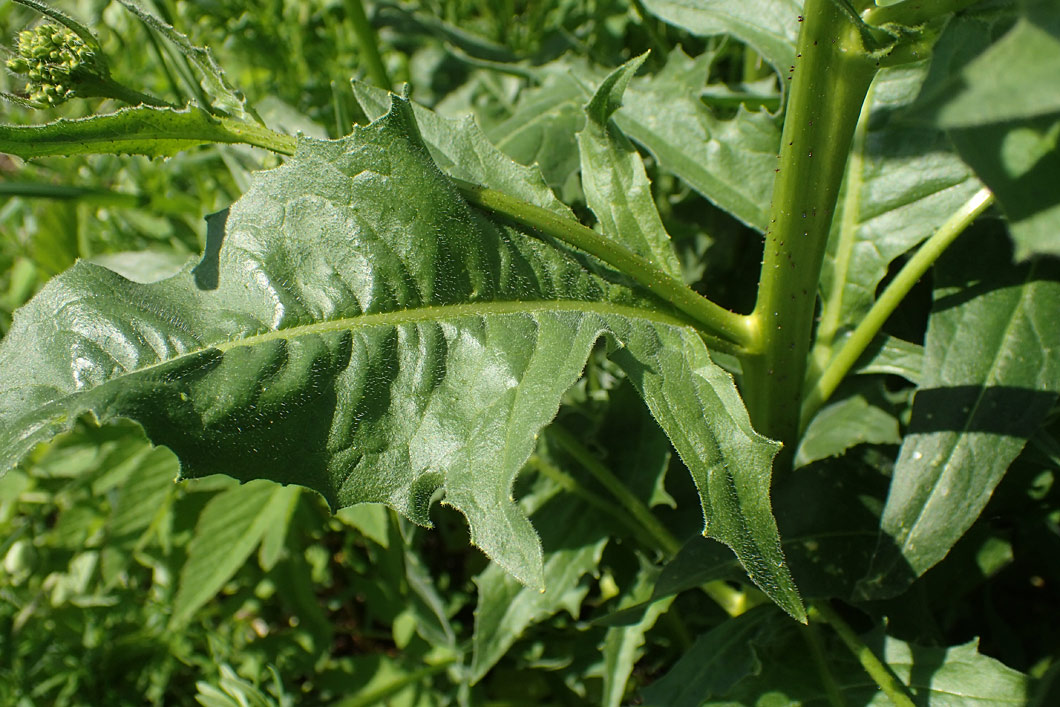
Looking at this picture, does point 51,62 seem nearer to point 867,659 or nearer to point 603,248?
point 603,248

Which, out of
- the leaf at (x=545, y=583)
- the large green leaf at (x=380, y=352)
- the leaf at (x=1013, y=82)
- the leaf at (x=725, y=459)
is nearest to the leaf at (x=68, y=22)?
the large green leaf at (x=380, y=352)

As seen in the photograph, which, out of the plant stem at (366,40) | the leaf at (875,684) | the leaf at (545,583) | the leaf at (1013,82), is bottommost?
the leaf at (875,684)

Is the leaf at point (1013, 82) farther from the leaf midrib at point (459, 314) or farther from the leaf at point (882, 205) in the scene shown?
the leaf at point (882, 205)

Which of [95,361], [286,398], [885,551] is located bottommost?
[885,551]

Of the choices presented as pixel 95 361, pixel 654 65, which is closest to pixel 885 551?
pixel 95 361

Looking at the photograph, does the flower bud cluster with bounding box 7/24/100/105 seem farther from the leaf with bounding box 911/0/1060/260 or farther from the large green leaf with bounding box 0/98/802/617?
the leaf with bounding box 911/0/1060/260

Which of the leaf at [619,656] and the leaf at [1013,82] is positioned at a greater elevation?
the leaf at [1013,82]

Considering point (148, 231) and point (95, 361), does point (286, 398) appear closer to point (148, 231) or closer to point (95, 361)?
point (95, 361)

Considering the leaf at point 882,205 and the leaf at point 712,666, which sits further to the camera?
the leaf at point 882,205
